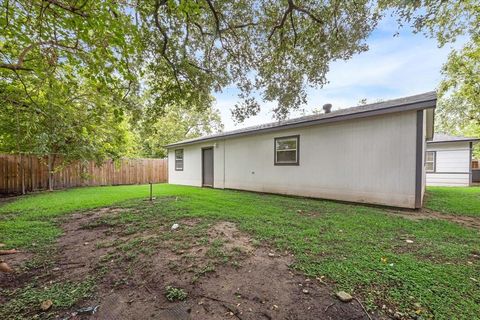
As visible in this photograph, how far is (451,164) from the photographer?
1171cm

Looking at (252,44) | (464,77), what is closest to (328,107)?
(252,44)

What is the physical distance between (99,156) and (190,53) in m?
7.16

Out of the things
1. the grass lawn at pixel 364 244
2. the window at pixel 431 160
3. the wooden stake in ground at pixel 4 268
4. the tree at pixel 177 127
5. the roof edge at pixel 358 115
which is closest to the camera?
the grass lawn at pixel 364 244

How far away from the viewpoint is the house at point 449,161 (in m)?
11.3

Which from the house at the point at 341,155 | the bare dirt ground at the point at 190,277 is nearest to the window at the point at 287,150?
the house at the point at 341,155

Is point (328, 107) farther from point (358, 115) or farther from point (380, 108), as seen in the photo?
point (380, 108)

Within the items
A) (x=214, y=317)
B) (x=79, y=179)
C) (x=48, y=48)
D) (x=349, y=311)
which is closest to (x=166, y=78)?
(x=48, y=48)

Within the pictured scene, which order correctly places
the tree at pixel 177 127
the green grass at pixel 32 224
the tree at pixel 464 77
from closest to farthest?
the green grass at pixel 32 224 → the tree at pixel 464 77 → the tree at pixel 177 127

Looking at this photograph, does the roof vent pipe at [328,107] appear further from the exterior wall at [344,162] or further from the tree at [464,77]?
the tree at [464,77]

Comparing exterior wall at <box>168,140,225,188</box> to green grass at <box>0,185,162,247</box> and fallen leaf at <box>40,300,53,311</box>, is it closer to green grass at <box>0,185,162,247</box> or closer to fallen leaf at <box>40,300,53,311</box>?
green grass at <box>0,185,162,247</box>

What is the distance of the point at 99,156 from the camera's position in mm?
9969

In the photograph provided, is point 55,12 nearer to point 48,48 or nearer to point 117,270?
point 48,48

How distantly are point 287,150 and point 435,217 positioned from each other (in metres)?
4.60

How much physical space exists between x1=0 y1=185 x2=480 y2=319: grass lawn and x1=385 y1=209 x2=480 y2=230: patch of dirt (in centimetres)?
30
